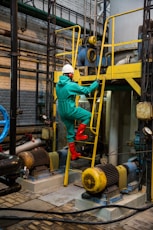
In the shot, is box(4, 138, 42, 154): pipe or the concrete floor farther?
box(4, 138, 42, 154): pipe

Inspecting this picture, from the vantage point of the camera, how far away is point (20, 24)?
30.7ft

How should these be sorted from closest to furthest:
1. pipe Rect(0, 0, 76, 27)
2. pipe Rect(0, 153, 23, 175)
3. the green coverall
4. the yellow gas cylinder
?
pipe Rect(0, 153, 23, 175), the yellow gas cylinder, the green coverall, pipe Rect(0, 0, 76, 27)

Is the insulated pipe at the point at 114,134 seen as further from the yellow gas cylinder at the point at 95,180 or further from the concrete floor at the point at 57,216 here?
the yellow gas cylinder at the point at 95,180

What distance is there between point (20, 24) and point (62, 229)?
7.72m

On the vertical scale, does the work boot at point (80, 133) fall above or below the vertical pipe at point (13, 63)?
below

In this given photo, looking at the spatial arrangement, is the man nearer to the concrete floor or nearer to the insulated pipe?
the concrete floor

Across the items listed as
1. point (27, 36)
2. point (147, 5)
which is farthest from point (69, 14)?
point (147, 5)

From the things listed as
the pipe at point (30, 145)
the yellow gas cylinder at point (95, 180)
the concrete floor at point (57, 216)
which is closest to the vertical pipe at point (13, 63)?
the concrete floor at point (57, 216)

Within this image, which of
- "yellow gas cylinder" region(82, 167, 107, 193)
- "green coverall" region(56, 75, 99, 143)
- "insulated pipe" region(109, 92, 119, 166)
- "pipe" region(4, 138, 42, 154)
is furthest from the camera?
"pipe" region(4, 138, 42, 154)

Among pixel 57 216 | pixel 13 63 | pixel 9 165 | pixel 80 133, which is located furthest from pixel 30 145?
pixel 9 165

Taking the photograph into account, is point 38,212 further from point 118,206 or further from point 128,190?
point 128,190

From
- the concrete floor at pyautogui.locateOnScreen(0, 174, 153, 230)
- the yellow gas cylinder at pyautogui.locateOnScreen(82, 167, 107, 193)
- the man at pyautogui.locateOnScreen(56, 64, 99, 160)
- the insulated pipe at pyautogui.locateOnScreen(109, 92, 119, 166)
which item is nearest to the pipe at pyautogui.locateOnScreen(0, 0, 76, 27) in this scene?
the man at pyautogui.locateOnScreen(56, 64, 99, 160)

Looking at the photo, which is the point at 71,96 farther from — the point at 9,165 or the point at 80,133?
the point at 9,165

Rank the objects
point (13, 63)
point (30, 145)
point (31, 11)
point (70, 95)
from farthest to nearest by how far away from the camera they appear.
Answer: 1. point (31, 11)
2. point (30, 145)
3. point (70, 95)
4. point (13, 63)
